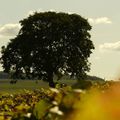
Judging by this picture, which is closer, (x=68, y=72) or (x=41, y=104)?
(x=41, y=104)

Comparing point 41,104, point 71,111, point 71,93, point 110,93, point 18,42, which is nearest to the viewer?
point 110,93

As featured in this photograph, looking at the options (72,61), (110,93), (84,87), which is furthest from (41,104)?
(72,61)

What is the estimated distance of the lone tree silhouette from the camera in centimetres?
A: 5812

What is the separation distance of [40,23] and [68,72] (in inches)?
283

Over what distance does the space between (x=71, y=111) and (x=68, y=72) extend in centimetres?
5790

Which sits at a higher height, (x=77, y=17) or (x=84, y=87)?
(x=77, y=17)

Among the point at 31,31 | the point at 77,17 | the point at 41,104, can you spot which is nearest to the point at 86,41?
the point at 77,17

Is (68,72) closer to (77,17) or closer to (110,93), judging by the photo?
(77,17)

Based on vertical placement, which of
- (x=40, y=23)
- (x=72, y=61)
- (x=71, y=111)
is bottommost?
(x=71, y=111)

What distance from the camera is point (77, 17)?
61094 mm

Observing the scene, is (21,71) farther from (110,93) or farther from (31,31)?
(110,93)

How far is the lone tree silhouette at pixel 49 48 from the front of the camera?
2288 inches

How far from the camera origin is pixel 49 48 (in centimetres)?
5925

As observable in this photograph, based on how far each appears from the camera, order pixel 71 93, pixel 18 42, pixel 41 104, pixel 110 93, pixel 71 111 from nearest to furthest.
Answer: pixel 110 93
pixel 71 111
pixel 71 93
pixel 41 104
pixel 18 42
